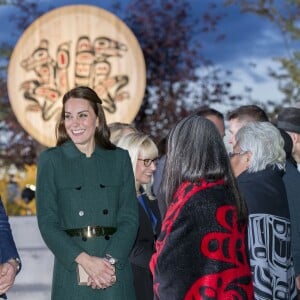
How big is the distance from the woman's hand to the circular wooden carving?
11.1 m

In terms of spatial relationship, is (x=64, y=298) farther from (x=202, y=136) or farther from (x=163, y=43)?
(x=163, y=43)

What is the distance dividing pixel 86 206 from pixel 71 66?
12.4 metres

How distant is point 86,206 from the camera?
4652 mm

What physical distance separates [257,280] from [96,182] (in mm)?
1097

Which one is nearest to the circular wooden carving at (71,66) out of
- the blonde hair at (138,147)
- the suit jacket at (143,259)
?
the blonde hair at (138,147)

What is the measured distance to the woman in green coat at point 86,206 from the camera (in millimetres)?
4555

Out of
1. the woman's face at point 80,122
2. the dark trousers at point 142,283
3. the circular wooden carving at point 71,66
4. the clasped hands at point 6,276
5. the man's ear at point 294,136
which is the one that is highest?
the circular wooden carving at point 71,66

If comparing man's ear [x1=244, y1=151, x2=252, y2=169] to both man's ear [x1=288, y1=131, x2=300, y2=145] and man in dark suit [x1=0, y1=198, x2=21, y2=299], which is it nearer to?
man's ear [x1=288, y1=131, x2=300, y2=145]

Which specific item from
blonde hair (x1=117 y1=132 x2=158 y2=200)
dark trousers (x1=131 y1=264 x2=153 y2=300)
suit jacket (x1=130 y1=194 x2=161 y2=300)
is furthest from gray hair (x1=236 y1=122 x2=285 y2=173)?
dark trousers (x1=131 y1=264 x2=153 y2=300)

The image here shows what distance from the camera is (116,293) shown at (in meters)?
4.64

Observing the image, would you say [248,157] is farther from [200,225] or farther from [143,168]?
[200,225]

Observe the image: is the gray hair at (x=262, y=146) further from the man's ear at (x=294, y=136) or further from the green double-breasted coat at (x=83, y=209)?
the man's ear at (x=294, y=136)

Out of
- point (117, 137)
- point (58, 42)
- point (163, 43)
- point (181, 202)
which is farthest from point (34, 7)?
point (181, 202)

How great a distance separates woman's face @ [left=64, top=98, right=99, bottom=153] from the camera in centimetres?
479
